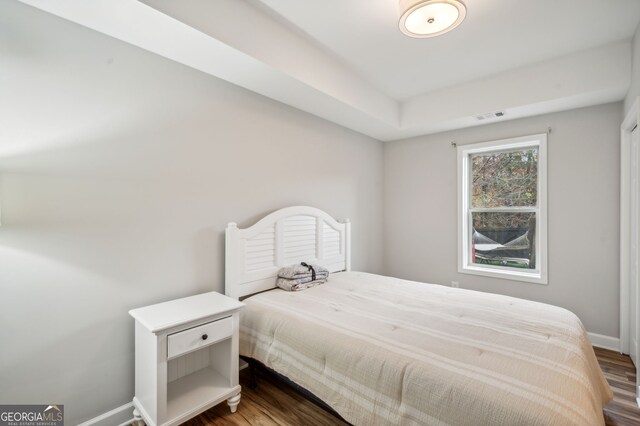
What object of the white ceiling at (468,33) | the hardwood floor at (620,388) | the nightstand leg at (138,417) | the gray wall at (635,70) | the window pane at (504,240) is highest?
the white ceiling at (468,33)

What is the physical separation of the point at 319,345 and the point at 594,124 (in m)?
3.28

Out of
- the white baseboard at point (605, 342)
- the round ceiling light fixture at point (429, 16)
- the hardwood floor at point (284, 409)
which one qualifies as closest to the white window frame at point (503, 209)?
the white baseboard at point (605, 342)

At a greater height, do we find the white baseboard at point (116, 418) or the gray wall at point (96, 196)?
the gray wall at point (96, 196)

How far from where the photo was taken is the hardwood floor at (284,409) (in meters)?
1.83

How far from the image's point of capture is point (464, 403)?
1179mm

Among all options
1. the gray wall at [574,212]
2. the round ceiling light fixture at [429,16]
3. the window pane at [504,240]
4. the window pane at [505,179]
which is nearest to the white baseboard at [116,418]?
the round ceiling light fixture at [429,16]

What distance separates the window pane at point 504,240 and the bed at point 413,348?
4.58ft

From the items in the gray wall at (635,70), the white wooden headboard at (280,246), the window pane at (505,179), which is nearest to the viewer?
the gray wall at (635,70)

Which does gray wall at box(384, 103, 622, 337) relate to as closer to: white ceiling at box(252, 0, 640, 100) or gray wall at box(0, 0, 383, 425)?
white ceiling at box(252, 0, 640, 100)

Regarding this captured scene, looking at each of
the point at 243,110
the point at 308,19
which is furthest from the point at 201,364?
the point at 308,19
